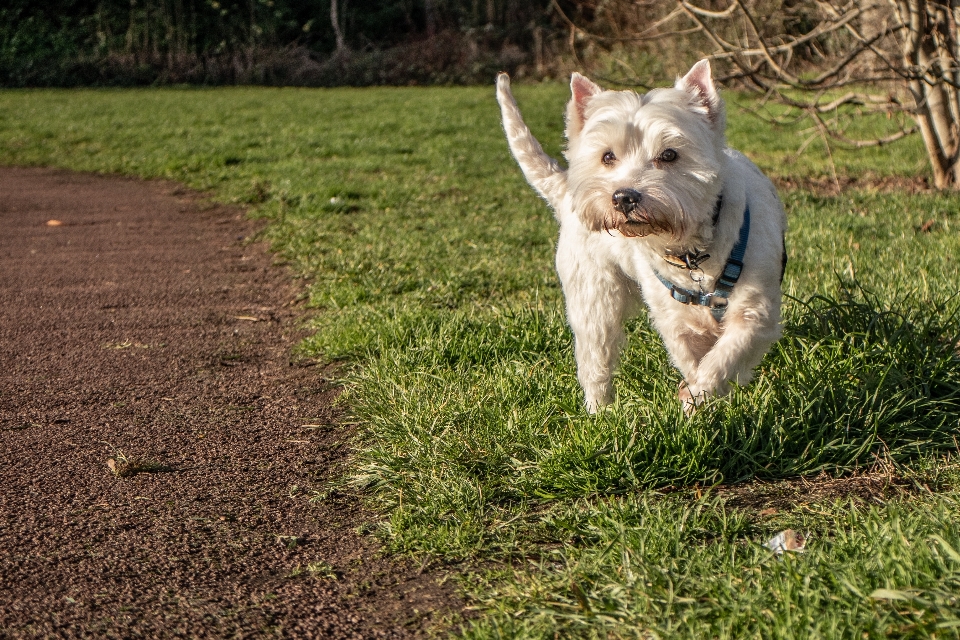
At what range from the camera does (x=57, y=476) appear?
3543 mm

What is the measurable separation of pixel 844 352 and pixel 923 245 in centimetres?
284

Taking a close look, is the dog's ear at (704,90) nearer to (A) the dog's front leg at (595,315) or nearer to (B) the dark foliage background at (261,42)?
(A) the dog's front leg at (595,315)

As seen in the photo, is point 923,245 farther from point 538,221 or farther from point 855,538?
point 855,538

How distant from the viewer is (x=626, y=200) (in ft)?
10.5

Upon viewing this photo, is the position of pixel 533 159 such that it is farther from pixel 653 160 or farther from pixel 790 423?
pixel 790 423

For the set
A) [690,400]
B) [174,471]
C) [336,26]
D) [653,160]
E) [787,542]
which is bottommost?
[174,471]

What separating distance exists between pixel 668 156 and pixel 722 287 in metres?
0.48

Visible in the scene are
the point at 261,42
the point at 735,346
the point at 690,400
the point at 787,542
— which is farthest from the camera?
the point at 261,42

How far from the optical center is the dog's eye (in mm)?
3363

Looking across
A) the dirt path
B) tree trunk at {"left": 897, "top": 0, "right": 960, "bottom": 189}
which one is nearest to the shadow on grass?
the dirt path

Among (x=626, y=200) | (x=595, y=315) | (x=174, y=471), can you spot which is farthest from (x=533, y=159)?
(x=174, y=471)

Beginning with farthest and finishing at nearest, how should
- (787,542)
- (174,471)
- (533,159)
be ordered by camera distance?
1. (533,159)
2. (174,471)
3. (787,542)

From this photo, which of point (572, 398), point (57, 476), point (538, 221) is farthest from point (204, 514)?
point (538, 221)

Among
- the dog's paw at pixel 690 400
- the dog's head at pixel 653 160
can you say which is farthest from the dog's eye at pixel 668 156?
the dog's paw at pixel 690 400
